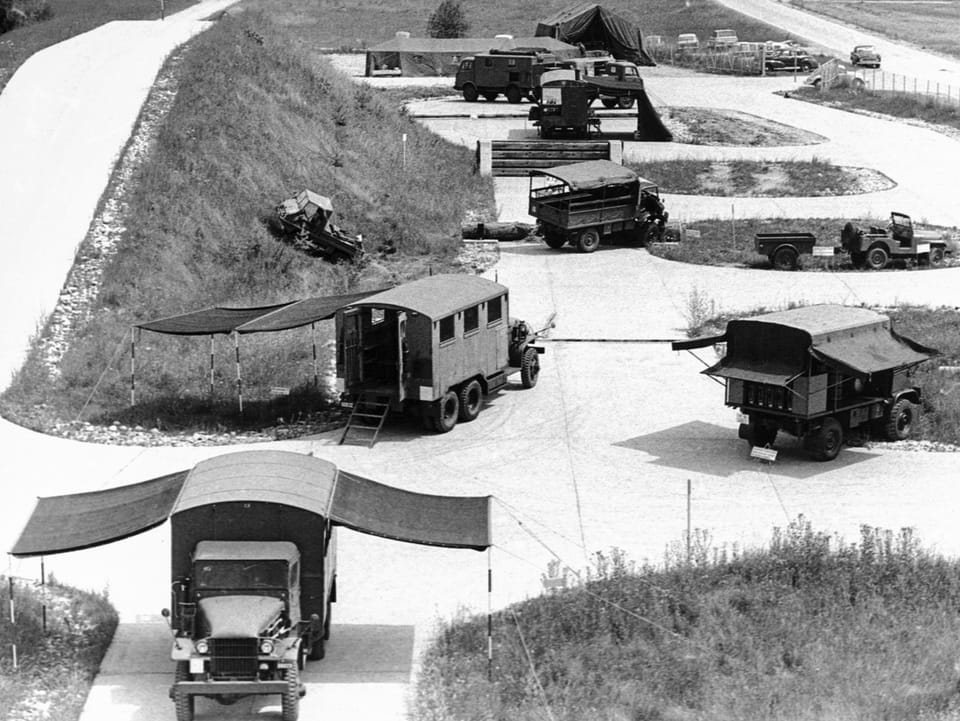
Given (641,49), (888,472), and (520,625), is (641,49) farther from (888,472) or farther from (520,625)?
(520,625)

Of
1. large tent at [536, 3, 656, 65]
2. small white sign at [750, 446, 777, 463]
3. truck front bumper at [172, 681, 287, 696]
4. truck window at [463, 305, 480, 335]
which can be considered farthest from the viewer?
large tent at [536, 3, 656, 65]

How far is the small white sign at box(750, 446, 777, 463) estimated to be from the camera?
24.1m

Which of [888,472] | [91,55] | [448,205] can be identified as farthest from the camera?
[91,55]

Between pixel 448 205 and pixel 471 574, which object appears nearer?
pixel 471 574

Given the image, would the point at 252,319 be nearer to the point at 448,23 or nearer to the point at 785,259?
the point at 785,259

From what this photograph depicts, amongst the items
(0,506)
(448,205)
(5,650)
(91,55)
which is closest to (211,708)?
(5,650)

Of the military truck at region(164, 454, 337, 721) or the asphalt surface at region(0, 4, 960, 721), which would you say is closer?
the military truck at region(164, 454, 337, 721)

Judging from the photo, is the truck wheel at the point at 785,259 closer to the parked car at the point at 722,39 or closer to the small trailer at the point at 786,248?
the small trailer at the point at 786,248

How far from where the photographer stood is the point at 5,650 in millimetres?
17234

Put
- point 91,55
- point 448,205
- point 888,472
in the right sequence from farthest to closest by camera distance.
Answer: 1. point 91,55
2. point 448,205
3. point 888,472

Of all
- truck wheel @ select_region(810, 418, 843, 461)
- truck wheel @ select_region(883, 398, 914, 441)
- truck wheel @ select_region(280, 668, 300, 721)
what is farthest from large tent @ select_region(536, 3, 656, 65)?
truck wheel @ select_region(280, 668, 300, 721)

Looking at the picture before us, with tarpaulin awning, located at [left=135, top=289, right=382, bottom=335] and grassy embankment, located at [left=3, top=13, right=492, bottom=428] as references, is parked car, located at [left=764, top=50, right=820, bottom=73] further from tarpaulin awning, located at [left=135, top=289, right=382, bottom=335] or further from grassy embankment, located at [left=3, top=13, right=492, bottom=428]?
tarpaulin awning, located at [left=135, top=289, right=382, bottom=335]

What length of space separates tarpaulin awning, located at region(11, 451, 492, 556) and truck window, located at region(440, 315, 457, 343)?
737 centimetres

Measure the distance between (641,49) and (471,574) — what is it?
64.1 m
